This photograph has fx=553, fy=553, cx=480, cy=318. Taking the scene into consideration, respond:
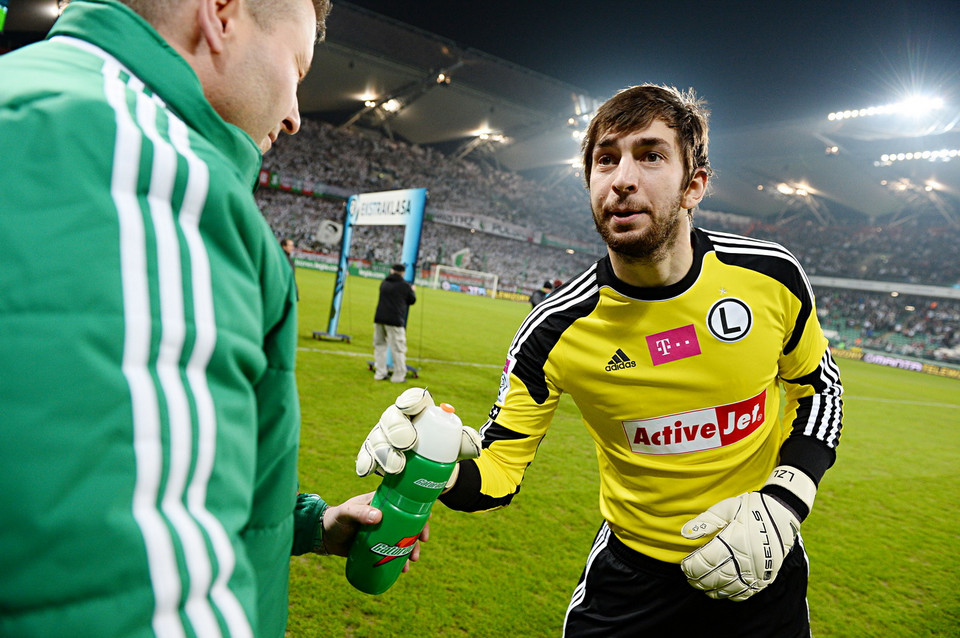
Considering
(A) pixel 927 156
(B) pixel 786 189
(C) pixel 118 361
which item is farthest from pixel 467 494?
(B) pixel 786 189

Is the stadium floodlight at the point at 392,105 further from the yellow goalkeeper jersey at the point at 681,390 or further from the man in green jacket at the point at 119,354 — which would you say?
the man in green jacket at the point at 119,354

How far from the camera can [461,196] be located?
1905 inches

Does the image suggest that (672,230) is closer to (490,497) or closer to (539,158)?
(490,497)

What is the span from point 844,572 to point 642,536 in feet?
11.6

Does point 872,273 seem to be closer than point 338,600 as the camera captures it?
No

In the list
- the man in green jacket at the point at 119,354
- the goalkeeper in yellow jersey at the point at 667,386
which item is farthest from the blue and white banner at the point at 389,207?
the man in green jacket at the point at 119,354

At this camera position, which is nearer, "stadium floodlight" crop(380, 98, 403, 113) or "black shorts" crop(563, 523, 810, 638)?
"black shorts" crop(563, 523, 810, 638)

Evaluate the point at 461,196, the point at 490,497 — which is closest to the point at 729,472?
the point at 490,497

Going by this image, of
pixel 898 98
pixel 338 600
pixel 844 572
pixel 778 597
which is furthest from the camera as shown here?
pixel 898 98

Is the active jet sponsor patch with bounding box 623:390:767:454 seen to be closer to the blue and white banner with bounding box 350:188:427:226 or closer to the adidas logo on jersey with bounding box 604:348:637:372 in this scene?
the adidas logo on jersey with bounding box 604:348:637:372

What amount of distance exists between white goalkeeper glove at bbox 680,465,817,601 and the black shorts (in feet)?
1.04

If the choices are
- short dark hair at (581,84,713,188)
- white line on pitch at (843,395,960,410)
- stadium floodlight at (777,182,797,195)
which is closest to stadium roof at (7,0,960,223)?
stadium floodlight at (777,182,797,195)

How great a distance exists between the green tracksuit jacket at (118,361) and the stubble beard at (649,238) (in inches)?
64.6

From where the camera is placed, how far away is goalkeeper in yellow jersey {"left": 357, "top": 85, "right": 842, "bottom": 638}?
2.05 meters
